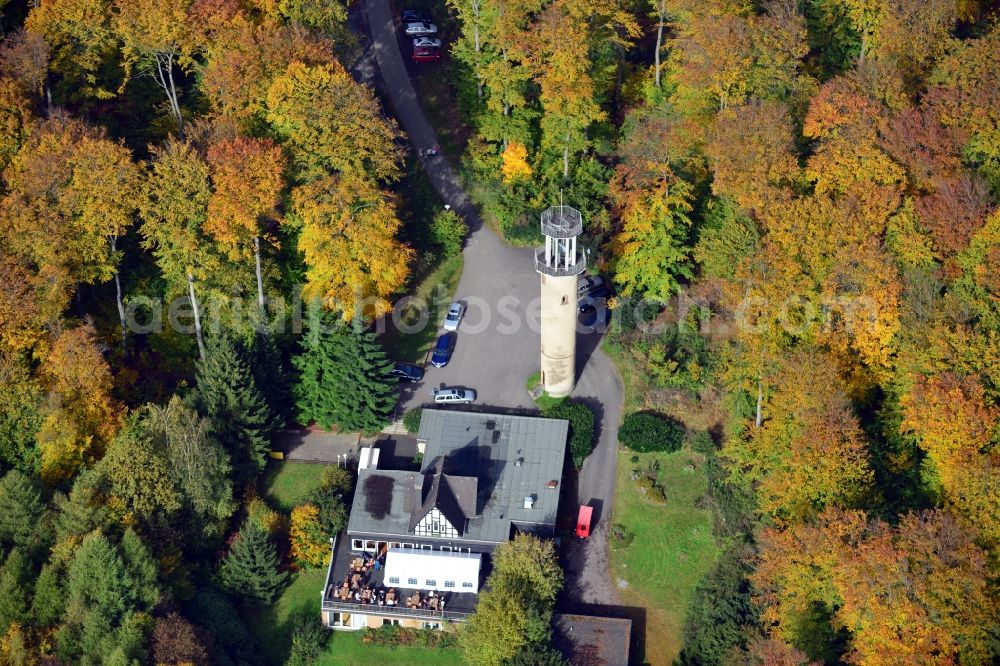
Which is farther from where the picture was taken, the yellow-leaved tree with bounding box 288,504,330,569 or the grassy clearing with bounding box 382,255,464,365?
the grassy clearing with bounding box 382,255,464,365

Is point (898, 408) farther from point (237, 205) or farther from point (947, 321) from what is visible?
point (237, 205)

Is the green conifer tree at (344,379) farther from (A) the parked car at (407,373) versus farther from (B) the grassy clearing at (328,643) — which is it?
(B) the grassy clearing at (328,643)

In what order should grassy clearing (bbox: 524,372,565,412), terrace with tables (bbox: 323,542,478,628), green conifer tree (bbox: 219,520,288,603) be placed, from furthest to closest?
1. grassy clearing (bbox: 524,372,565,412)
2. green conifer tree (bbox: 219,520,288,603)
3. terrace with tables (bbox: 323,542,478,628)

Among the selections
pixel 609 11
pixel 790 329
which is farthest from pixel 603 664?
pixel 609 11

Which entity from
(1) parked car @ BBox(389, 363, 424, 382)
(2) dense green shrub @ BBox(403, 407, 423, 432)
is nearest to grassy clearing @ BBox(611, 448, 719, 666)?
(2) dense green shrub @ BBox(403, 407, 423, 432)

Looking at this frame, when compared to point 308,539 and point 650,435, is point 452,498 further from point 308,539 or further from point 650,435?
point 650,435

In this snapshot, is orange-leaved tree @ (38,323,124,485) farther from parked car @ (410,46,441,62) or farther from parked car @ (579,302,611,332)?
parked car @ (410,46,441,62)
